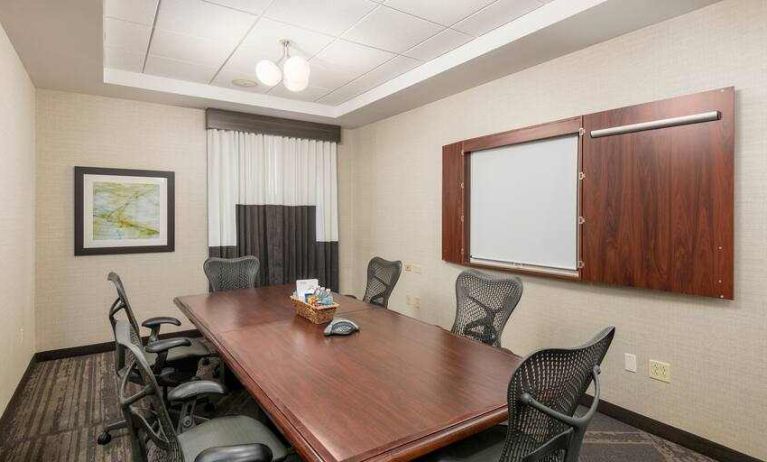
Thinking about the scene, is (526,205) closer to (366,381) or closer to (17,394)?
(366,381)

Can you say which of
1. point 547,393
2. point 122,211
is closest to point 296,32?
point 122,211

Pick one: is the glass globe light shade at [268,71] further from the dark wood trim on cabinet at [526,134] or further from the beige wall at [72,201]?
the beige wall at [72,201]

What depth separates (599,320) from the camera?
115 inches

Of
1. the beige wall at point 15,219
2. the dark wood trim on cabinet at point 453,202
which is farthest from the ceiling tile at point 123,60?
the dark wood trim on cabinet at point 453,202

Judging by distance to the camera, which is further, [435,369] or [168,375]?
[168,375]

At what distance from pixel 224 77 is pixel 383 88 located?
151 cm

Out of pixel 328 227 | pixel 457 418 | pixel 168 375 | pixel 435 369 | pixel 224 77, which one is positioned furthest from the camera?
pixel 328 227

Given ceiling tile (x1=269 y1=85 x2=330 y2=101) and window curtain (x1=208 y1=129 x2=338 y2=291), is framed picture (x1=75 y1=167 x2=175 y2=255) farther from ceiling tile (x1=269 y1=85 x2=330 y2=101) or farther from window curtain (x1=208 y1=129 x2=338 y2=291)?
ceiling tile (x1=269 y1=85 x2=330 y2=101)

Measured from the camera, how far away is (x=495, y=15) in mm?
→ 2768

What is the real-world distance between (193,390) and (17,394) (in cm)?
230

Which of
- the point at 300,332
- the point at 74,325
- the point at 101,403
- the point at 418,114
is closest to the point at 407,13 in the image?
the point at 418,114

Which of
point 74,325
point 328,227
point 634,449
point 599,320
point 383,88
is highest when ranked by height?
point 383,88

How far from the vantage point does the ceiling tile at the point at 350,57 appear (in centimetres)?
329

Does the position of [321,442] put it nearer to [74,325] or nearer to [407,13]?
[407,13]
